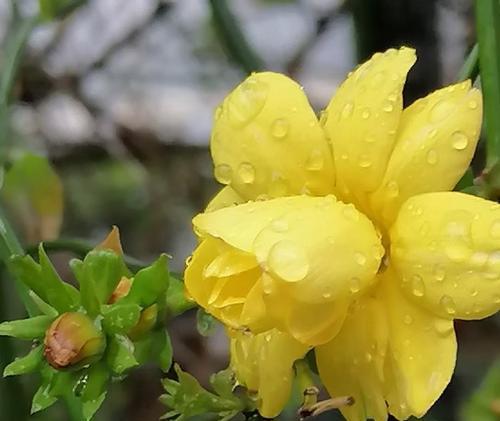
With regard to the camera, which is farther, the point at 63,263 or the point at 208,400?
the point at 63,263

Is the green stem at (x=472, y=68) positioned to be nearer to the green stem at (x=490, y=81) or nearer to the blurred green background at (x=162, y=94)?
the green stem at (x=490, y=81)

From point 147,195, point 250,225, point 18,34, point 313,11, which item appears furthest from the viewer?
point 147,195

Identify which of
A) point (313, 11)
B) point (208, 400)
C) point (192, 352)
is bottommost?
point (192, 352)

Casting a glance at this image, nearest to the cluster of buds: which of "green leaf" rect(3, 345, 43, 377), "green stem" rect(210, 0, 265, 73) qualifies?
"green leaf" rect(3, 345, 43, 377)

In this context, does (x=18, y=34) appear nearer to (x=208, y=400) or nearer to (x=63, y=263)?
(x=208, y=400)

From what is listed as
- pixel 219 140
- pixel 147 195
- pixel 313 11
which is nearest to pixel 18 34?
pixel 219 140

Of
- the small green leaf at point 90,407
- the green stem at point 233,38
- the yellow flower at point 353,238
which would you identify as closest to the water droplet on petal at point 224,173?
the yellow flower at point 353,238

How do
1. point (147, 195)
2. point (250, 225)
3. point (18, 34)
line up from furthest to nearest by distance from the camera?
point (147, 195), point (18, 34), point (250, 225)
